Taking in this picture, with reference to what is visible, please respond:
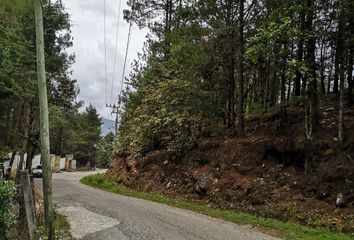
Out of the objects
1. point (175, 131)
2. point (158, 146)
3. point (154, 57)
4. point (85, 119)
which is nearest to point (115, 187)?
point (158, 146)

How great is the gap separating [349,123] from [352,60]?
2332mm

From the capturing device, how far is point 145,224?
11.3m

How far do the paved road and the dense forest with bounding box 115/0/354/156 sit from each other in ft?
17.3

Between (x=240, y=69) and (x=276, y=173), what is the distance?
17.5ft

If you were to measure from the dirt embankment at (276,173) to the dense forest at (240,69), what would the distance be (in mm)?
551

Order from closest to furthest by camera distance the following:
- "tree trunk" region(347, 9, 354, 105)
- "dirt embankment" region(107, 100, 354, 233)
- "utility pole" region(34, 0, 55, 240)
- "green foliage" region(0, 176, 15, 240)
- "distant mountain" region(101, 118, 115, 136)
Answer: "green foliage" region(0, 176, 15, 240)
"utility pole" region(34, 0, 55, 240)
"dirt embankment" region(107, 100, 354, 233)
"tree trunk" region(347, 9, 354, 105)
"distant mountain" region(101, 118, 115, 136)

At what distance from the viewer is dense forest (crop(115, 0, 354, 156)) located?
13328 mm

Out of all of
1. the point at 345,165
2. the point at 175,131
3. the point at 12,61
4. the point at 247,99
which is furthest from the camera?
the point at 247,99

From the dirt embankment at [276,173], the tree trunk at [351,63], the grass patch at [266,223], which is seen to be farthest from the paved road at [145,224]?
the tree trunk at [351,63]

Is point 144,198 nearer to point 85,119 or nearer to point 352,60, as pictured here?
point 352,60

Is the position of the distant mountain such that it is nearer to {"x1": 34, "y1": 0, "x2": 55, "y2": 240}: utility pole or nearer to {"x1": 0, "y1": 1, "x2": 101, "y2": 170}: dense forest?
{"x1": 0, "y1": 1, "x2": 101, "y2": 170}: dense forest

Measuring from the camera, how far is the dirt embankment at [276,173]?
1216 centimetres

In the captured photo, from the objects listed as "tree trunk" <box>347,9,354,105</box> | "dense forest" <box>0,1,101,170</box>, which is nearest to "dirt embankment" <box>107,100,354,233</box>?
"tree trunk" <box>347,9,354,105</box>

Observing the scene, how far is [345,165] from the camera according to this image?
1271 centimetres
